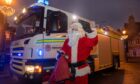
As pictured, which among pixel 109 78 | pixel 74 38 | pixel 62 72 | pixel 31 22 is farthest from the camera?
pixel 109 78

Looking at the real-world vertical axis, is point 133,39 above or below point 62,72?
above

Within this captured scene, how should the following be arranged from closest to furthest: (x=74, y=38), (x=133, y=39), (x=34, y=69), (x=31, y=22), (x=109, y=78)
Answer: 1. (x=74, y=38)
2. (x=34, y=69)
3. (x=31, y=22)
4. (x=109, y=78)
5. (x=133, y=39)

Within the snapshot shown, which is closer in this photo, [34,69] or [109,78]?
[34,69]

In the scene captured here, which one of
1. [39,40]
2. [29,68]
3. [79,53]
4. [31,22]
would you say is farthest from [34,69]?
[79,53]

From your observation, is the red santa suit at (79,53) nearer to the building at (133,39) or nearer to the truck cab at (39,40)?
the truck cab at (39,40)

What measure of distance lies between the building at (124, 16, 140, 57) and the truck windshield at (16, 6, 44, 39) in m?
39.4

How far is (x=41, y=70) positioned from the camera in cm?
657

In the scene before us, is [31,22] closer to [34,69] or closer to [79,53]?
[34,69]

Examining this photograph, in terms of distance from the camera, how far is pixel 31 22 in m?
7.24

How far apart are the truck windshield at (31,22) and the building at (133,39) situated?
39416 millimetres

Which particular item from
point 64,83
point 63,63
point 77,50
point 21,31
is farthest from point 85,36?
point 21,31

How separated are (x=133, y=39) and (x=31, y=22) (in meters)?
58.2

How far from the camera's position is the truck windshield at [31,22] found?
6882 millimetres

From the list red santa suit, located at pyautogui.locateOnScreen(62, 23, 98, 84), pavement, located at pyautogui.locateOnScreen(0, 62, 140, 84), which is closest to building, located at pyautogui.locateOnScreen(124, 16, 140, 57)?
pavement, located at pyautogui.locateOnScreen(0, 62, 140, 84)
